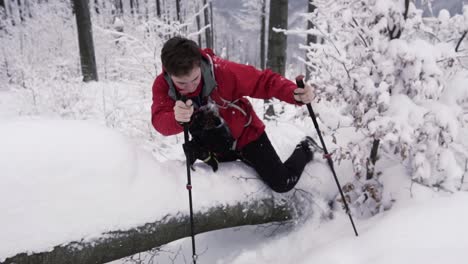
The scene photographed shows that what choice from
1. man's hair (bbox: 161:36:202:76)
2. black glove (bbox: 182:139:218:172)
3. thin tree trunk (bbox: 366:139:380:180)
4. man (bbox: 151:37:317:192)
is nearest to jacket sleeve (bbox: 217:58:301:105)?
man (bbox: 151:37:317:192)

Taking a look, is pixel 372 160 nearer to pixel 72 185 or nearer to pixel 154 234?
pixel 154 234

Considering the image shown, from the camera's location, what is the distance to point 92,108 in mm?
6953

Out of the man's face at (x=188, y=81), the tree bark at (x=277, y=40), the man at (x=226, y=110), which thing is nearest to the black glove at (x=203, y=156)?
the man at (x=226, y=110)

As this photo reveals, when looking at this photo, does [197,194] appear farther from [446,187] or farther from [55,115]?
[55,115]

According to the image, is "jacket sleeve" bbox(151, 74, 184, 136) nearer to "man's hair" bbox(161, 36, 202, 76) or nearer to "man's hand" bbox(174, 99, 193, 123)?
"man's hand" bbox(174, 99, 193, 123)

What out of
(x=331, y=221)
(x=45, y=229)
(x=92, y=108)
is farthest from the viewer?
(x=92, y=108)

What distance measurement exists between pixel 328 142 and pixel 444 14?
1450 mm

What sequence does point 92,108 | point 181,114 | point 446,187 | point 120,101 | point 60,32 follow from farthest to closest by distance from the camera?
1. point 60,32
2. point 92,108
3. point 120,101
4. point 446,187
5. point 181,114

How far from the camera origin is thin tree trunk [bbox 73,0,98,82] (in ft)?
33.7

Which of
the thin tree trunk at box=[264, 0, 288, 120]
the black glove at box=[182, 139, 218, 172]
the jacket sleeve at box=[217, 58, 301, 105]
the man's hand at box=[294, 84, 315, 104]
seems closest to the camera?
the man's hand at box=[294, 84, 315, 104]

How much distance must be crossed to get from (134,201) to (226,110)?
1.05 metres

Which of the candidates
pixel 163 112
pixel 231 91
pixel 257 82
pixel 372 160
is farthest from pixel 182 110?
pixel 372 160

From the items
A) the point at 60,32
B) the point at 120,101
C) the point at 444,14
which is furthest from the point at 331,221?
the point at 60,32

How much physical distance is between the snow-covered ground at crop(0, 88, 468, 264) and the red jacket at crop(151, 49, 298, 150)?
32 centimetres
